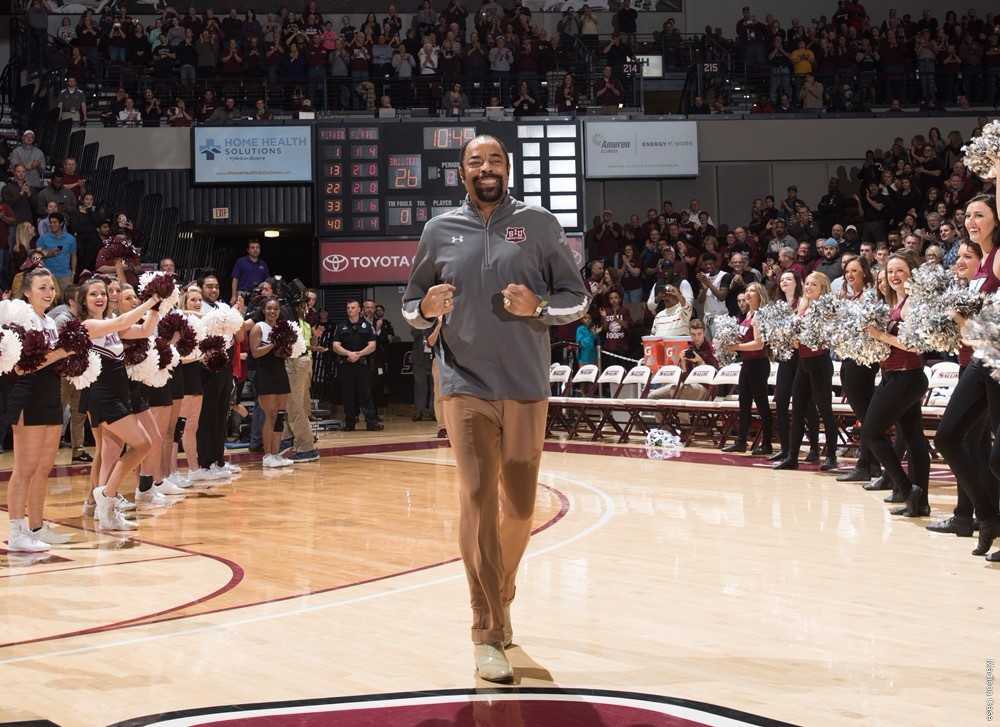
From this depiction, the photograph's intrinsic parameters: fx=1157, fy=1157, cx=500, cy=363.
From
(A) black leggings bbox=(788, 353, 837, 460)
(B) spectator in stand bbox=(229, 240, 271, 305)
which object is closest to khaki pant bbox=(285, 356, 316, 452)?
(A) black leggings bbox=(788, 353, 837, 460)

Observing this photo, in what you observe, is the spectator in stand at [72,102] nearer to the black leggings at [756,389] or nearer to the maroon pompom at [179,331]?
the maroon pompom at [179,331]

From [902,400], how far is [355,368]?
1103 cm

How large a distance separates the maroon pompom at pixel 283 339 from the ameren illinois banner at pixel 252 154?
8.64m

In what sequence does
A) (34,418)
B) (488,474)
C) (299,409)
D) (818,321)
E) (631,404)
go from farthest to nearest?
(631,404) → (299,409) → (818,321) → (34,418) → (488,474)

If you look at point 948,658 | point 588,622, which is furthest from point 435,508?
point 948,658

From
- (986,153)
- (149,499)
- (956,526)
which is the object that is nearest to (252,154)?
(149,499)

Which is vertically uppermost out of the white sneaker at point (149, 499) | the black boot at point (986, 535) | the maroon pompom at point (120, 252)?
the maroon pompom at point (120, 252)

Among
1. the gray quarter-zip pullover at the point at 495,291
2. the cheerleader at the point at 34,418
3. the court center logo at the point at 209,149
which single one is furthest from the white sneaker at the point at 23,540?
the court center logo at the point at 209,149

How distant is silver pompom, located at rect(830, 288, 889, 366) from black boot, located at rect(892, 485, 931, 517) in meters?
0.86

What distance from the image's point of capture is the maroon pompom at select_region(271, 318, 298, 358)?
10852mm

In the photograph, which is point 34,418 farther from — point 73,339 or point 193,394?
point 193,394

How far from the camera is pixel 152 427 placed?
808 cm

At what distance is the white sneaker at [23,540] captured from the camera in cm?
675

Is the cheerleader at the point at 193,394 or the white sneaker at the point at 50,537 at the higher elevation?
the cheerleader at the point at 193,394
